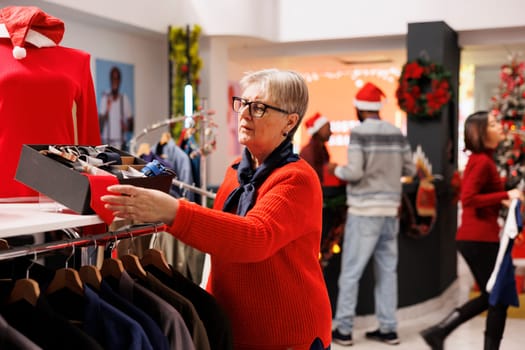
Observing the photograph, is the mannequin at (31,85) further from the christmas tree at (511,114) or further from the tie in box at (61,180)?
the christmas tree at (511,114)

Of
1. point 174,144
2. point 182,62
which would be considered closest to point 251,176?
point 174,144

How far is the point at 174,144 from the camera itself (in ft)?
16.1

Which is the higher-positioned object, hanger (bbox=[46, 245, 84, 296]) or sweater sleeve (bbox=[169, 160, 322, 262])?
sweater sleeve (bbox=[169, 160, 322, 262])

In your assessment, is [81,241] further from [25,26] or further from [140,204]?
[25,26]

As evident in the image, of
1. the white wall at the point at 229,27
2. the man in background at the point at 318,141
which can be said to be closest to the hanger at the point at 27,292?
the man in background at the point at 318,141

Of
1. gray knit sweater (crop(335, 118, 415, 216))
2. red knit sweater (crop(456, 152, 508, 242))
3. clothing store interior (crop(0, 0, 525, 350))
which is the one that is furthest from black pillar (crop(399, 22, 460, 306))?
red knit sweater (crop(456, 152, 508, 242))

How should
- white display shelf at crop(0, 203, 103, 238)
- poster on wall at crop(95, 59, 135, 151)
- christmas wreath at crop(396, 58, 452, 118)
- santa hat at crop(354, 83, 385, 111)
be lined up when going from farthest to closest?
poster on wall at crop(95, 59, 135, 151), christmas wreath at crop(396, 58, 452, 118), santa hat at crop(354, 83, 385, 111), white display shelf at crop(0, 203, 103, 238)

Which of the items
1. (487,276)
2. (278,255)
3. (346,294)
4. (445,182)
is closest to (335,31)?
(445,182)

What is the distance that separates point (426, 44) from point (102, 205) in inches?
226

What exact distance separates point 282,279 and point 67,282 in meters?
0.58

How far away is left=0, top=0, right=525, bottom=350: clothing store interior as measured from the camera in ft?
5.37

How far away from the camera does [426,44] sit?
6.82 meters

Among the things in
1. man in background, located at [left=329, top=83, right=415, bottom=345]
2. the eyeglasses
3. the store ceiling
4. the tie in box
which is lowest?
man in background, located at [left=329, top=83, right=415, bottom=345]

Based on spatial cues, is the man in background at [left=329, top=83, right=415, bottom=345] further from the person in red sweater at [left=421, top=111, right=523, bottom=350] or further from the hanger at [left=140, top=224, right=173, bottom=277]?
the hanger at [left=140, top=224, right=173, bottom=277]
